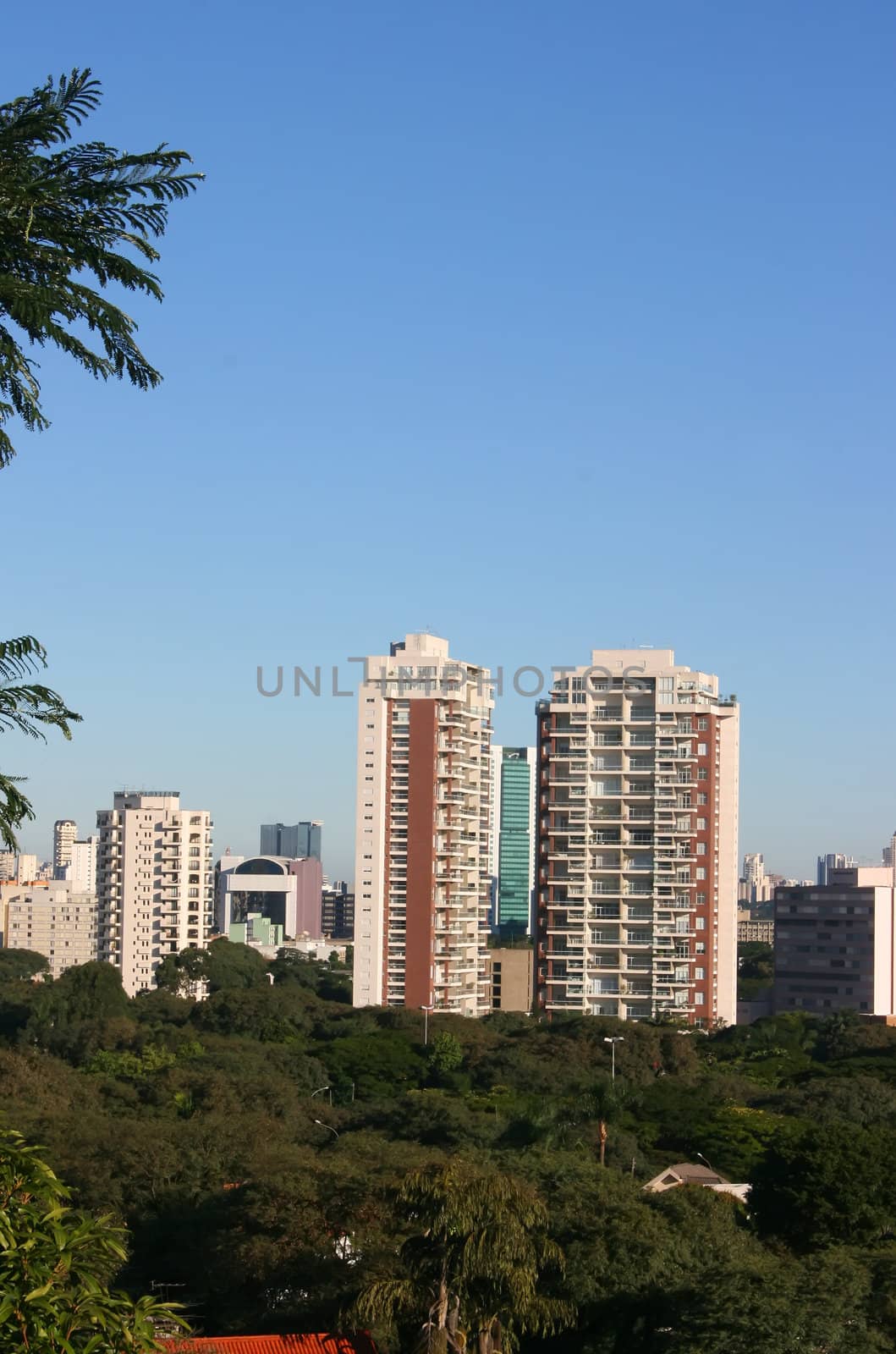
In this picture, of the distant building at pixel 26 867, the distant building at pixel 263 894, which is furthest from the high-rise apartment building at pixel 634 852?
the distant building at pixel 26 867

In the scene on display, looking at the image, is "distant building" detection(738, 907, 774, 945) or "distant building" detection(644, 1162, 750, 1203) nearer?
"distant building" detection(644, 1162, 750, 1203)

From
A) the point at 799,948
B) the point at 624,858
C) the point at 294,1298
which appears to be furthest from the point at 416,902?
the point at 294,1298

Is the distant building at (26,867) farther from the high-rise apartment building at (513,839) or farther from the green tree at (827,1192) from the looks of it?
the green tree at (827,1192)

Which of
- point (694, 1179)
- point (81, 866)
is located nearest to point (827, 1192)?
point (694, 1179)

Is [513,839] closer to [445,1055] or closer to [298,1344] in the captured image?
[445,1055]

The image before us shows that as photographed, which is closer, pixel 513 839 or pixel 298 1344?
pixel 298 1344

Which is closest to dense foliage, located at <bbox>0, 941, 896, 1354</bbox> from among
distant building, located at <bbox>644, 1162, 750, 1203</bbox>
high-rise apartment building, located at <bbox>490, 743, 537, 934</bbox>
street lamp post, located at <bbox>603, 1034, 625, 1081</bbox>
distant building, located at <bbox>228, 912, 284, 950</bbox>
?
street lamp post, located at <bbox>603, 1034, 625, 1081</bbox>

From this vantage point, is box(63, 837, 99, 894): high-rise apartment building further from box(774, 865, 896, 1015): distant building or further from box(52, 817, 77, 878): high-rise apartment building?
box(774, 865, 896, 1015): distant building
